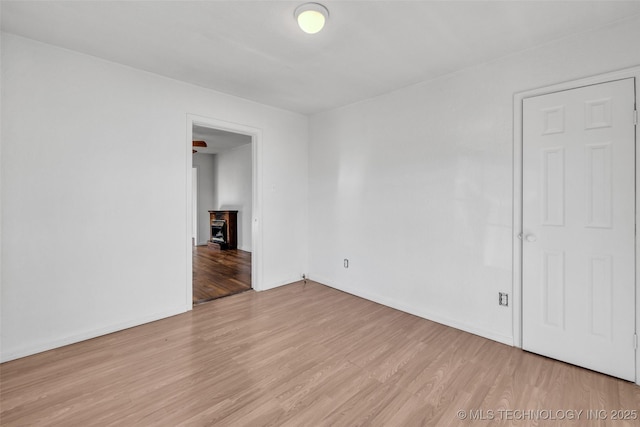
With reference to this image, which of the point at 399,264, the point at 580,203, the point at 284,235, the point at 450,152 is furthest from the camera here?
the point at 284,235

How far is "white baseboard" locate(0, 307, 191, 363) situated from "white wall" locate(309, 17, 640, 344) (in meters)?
2.24

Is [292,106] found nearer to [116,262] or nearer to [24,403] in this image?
[116,262]

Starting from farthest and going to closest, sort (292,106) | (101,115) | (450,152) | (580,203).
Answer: (292,106) → (450,152) → (101,115) → (580,203)

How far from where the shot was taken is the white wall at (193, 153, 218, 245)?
805cm

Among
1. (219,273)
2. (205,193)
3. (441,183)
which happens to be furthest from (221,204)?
(441,183)

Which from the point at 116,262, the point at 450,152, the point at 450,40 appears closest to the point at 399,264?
the point at 450,152

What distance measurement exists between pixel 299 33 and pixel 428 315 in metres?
2.98

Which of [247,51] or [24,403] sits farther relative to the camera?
[247,51]

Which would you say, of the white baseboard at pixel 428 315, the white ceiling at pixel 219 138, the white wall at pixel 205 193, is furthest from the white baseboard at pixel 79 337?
the white wall at pixel 205 193

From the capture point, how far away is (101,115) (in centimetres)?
265

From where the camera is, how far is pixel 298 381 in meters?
2.03

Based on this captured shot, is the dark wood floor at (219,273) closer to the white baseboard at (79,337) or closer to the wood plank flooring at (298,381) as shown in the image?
the white baseboard at (79,337)

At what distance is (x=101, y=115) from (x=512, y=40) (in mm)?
3645

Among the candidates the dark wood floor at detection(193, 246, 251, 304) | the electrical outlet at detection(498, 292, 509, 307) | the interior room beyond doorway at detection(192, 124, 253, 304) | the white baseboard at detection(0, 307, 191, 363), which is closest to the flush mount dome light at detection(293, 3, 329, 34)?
the electrical outlet at detection(498, 292, 509, 307)
